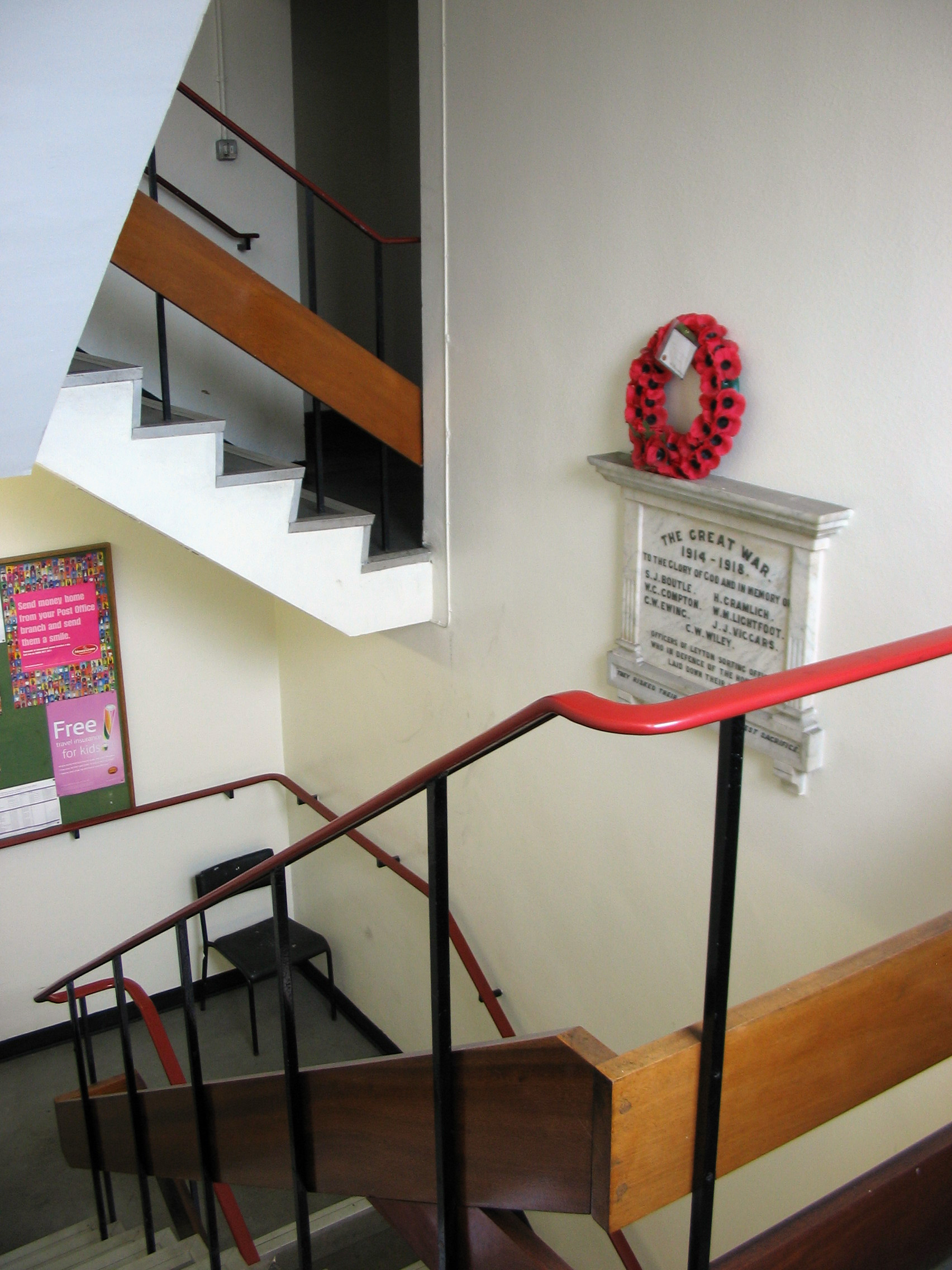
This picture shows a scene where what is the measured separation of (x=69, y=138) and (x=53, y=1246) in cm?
371

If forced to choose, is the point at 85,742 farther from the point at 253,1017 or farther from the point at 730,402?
the point at 730,402

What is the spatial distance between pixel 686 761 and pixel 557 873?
2.74ft

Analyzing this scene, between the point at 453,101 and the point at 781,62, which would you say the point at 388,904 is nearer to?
the point at 453,101

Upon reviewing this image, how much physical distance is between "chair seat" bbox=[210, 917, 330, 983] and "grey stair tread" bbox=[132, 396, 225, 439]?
105 inches

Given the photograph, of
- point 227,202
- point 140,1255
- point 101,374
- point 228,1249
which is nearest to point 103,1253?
point 140,1255

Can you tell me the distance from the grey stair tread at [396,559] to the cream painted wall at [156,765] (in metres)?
1.55

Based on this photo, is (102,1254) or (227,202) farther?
(227,202)

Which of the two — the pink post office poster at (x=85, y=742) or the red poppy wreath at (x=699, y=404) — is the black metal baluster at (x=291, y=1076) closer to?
the red poppy wreath at (x=699, y=404)

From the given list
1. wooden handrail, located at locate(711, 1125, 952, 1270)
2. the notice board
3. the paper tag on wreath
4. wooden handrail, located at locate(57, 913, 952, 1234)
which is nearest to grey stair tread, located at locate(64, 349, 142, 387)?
the paper tag on wreath

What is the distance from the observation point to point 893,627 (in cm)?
249

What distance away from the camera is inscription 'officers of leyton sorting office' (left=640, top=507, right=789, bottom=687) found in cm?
274

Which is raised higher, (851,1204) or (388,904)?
(851,1204)

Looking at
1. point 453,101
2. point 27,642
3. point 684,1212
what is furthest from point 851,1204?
point 27,642

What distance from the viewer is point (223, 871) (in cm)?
563
